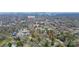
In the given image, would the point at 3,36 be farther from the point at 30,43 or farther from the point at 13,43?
the point at 30,43

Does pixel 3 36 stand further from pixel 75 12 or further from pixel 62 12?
pixel 75 12
